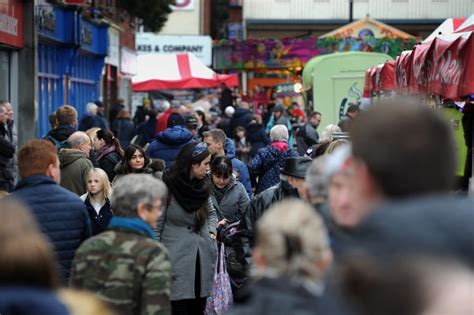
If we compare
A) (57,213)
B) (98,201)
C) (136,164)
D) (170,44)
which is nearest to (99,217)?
(98,201)

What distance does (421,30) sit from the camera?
5444 centimetres

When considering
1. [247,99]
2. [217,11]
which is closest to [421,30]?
[247,99]

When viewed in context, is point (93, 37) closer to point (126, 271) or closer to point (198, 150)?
point (198, 150)

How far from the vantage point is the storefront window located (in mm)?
18594

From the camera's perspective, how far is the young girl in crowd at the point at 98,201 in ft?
29.2

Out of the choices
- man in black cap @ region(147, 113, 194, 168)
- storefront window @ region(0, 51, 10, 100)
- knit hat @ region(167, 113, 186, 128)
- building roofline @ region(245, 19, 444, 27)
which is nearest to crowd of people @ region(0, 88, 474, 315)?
man in black cap @ region(147, 113, 194, 168)

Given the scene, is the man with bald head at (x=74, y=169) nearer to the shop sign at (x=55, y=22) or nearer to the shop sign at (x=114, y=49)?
the shop sign at (x=55, y=22)

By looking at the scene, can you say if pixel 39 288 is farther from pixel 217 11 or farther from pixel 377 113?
pixel 217 11

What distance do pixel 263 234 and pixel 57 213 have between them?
3.68 meters

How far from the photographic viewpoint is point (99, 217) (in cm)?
897

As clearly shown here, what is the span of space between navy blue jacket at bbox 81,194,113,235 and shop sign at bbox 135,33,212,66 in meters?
35.1

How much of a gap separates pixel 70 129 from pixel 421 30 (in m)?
44.0

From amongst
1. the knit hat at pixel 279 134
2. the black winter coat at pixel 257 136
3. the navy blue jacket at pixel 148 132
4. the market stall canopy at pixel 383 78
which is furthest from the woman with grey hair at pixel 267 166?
the black winter coat at pixel 257 136

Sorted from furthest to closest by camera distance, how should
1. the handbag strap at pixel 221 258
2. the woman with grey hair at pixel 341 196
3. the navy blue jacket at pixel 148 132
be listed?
the navy blue jacket at pixel 148 132 < the handbag strap at pixel 221 258 < the woman with grey hair at pixel 341 196
